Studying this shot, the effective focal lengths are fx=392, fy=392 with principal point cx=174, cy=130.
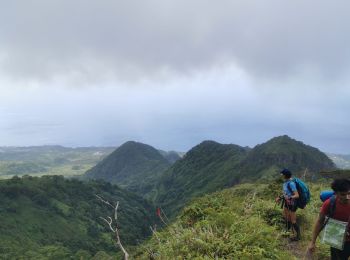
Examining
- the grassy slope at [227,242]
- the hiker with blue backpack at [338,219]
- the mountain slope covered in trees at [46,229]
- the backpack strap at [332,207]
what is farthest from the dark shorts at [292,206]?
the mountain slope covered in trees at [46,229]

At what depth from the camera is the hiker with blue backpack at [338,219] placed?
8.37 meters

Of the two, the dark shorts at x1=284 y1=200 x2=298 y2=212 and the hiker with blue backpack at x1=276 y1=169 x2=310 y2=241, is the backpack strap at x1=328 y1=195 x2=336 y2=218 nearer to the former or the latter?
the hiker with blue backpack at x1=276 y1=169 x2=310 y2=241

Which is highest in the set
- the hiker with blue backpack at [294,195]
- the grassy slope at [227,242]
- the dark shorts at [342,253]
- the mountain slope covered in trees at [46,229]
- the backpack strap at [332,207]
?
the backpack strap at [332,207]

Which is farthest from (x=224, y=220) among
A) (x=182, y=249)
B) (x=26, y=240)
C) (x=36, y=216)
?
(x=36, y=216)

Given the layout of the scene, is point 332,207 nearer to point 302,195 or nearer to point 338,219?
point 338,219

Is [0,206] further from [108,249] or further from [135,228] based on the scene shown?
[135,228]

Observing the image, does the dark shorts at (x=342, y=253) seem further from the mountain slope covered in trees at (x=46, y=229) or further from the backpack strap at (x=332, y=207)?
the mountain slope covered in trees at (x=46, y=229)

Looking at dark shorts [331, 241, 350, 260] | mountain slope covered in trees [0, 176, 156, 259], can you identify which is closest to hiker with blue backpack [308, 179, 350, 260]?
dark shorts [331, 241, 350, 260]

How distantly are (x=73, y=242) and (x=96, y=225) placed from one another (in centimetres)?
2709

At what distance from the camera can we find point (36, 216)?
6964 inches

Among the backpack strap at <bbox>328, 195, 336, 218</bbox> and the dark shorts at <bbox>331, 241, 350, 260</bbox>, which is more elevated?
the backpack strap at <bbox>328, 195, 336, 218</bbox>

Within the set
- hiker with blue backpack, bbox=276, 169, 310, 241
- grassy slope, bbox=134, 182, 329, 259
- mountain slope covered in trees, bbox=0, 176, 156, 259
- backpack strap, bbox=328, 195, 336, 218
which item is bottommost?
mountain slope covered in trees, bbox=0, 176, 156, 259

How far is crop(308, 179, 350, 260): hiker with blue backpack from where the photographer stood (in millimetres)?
8367

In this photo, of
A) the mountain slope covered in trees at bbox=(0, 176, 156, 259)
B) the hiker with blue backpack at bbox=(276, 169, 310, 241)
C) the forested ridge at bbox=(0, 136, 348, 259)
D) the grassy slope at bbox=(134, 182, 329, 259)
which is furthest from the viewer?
the mountain slope covered in trees at bbox=(0, 176, 156, 259)
